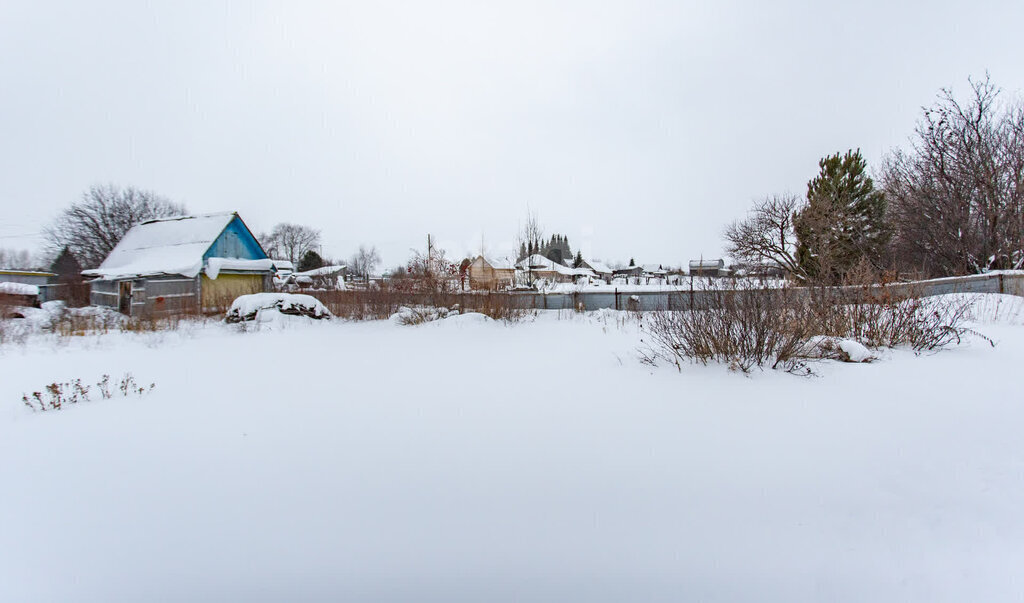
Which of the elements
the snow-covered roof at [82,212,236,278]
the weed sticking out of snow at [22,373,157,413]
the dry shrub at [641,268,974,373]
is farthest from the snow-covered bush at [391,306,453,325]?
the snow-covered roof at [82,212,236,278]

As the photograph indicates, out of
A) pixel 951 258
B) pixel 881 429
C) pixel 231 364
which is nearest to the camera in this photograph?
pixel 881 429

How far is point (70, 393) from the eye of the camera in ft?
16.0

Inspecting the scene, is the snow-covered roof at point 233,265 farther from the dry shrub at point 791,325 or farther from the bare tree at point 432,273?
the dry shrub at point 791,325

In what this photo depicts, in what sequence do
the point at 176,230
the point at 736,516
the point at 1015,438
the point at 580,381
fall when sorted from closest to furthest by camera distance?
1. the point at 736,516
2. the point at 1015,438
3. the point at 580,381
4. the point at 176,230

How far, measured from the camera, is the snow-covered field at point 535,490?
1803 mm

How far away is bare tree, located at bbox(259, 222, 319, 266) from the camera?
64.7m

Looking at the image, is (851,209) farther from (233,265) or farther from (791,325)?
(233,265)

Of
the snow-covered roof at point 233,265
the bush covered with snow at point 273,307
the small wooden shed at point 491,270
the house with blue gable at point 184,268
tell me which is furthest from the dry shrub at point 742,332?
the snow-covered roof at point 233,265

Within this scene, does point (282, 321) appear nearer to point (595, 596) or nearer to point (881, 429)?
point (595, 596)

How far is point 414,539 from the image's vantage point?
6.69 feet

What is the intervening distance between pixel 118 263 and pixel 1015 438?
100 feet

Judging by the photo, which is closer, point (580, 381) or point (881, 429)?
point (881, 429)

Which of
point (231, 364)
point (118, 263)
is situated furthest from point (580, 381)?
point (118, 263)

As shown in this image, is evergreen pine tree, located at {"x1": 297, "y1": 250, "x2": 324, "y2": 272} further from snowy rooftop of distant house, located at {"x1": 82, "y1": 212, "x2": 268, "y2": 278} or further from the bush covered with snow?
the bush covered with snow
